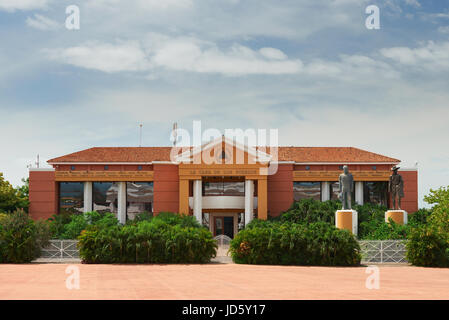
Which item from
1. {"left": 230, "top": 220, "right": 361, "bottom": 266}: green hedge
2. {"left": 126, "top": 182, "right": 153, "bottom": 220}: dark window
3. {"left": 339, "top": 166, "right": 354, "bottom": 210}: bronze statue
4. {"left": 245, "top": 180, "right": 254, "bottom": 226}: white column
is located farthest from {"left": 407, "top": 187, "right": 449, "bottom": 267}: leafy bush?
{"left": 126, "top": 182, "right": 153, "bottom": 220}: dark window

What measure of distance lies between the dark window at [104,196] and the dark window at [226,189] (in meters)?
7.45

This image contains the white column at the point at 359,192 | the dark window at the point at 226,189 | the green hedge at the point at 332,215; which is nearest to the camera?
the green hedge at the point at 332,215

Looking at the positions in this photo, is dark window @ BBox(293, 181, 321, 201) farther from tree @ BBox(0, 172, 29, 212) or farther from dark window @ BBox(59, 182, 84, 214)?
tree @ BBox(0, 172, 29, 212)

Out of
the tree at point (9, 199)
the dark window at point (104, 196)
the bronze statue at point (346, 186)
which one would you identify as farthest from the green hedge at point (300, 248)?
the tree at point (9, 199)

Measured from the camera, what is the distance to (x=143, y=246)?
78.0ft

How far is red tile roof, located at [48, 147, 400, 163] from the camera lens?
4234cm

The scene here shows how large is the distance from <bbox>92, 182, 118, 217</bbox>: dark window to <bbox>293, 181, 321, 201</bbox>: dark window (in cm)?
1485

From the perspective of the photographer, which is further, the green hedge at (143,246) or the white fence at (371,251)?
the white fence at (371,251)

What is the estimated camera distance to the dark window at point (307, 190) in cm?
4288

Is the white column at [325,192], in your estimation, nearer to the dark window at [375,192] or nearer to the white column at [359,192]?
the white column at [359,192]

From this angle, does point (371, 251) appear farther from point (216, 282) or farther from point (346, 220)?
point (216, 282)

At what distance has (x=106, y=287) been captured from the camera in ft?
48.9

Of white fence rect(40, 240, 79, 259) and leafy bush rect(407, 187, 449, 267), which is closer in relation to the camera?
leafy bush rect(407, 187, 449, 267)
